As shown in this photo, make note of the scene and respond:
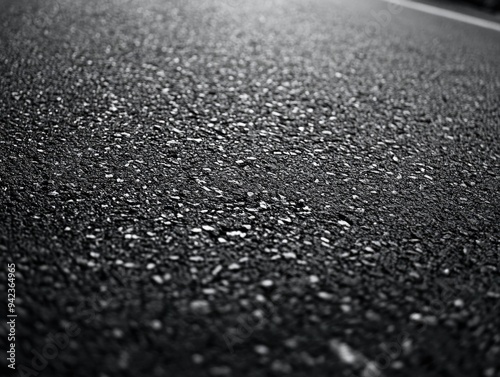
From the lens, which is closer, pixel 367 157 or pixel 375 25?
pixel 367 157

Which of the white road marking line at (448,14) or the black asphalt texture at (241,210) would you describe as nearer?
the black asphalt texture at (241,210)

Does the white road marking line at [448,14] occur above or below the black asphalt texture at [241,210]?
above

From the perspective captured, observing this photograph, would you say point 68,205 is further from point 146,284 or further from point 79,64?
point 79,64

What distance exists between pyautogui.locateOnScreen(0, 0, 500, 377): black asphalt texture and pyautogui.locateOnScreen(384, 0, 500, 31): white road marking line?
1.85 meters

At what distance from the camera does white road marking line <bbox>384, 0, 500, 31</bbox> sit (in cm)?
467

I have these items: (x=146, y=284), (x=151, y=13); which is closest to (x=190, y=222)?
(x=146, y=284)

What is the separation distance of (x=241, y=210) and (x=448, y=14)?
4.19 meters

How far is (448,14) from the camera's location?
4.88m

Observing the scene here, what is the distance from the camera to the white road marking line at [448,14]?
15.3 ft

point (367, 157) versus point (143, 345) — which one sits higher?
point (367, 157)

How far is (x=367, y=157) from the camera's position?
6.84ft

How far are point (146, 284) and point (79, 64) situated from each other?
5.91 ft

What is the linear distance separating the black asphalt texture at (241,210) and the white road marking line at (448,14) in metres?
1.85

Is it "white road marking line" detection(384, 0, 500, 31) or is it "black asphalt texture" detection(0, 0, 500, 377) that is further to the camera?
"white road marking line" detection(384, 0, 500, 31)
